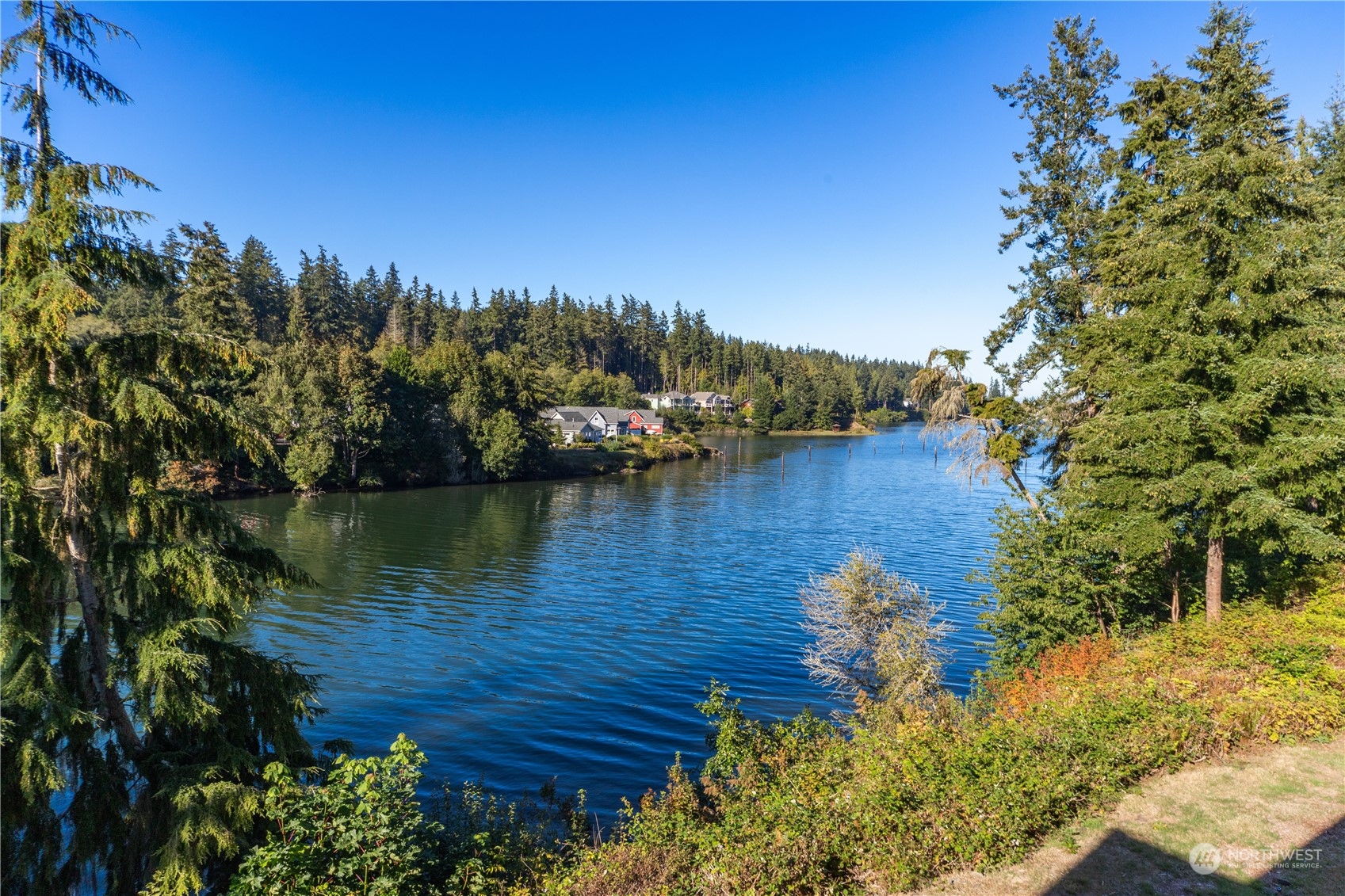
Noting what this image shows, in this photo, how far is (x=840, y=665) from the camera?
19375 millimetres

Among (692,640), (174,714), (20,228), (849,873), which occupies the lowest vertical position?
(692,640)

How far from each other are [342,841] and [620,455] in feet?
261

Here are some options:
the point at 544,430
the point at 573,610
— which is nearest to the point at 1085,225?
the point at 573,610

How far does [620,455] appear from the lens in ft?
283

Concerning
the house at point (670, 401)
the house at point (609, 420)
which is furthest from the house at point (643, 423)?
the house at point (670, 401)

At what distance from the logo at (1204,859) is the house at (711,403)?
139 meters

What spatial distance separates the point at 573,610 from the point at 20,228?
76.1 ft

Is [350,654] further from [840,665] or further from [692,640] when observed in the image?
[840,665]

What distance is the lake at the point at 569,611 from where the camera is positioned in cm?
1742

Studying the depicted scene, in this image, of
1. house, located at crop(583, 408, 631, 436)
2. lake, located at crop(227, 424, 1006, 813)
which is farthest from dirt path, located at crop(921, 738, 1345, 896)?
house, located at crop(583, 408, 631, 436)

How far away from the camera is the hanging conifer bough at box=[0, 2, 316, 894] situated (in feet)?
22.1

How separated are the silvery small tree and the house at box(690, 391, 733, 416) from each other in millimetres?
128319

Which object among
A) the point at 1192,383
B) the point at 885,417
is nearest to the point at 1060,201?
the point at 1192,383

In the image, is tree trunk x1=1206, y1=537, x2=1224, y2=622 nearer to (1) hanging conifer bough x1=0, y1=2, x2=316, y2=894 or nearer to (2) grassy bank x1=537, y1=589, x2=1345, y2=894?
(2) grassy bank x1=537, y1=589, x2=1345, y2=894
